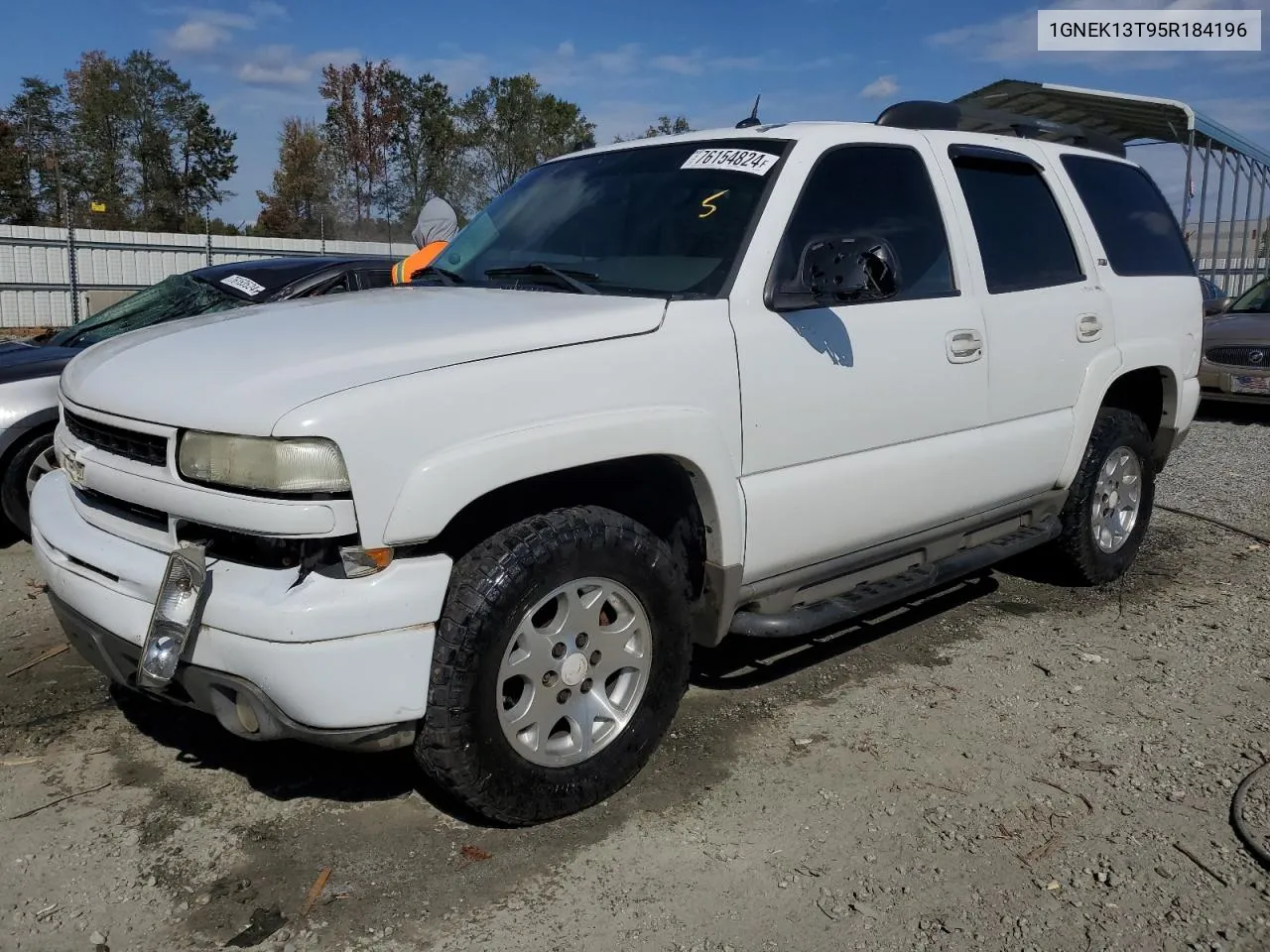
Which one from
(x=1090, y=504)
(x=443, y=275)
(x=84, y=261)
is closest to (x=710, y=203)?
(x=443, y=275)

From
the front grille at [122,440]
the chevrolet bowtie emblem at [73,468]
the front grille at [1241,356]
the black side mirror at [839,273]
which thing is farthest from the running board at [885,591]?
the front grille at [1241,356]

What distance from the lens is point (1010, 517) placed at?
4461 millimetres

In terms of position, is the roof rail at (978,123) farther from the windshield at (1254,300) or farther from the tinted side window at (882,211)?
the windshield at (1254,300)

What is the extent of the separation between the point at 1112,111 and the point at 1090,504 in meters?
11.0

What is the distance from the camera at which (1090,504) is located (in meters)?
4.89

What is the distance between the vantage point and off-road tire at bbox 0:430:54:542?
5.35 m

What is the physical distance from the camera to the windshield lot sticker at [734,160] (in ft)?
11.5

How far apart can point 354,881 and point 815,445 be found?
1.84m

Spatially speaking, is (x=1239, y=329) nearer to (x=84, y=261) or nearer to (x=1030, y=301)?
(x=1030, y=301)

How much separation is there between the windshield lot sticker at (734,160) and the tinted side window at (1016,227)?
3.31 ft

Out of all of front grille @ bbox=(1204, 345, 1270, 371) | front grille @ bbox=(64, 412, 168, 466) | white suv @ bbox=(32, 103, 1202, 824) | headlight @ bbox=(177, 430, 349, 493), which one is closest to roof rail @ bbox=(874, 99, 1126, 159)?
white suv @ bbox=(32, 103, 1202, 824)

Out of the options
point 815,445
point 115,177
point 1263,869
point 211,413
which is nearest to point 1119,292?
point 815,445

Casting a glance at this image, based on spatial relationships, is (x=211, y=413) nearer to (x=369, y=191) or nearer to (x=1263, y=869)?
(x=1263, y=869)

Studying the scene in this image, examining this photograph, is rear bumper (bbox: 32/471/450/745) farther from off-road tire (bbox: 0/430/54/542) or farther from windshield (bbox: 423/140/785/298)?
off-road tire (bbox: 0/430/54/542)
